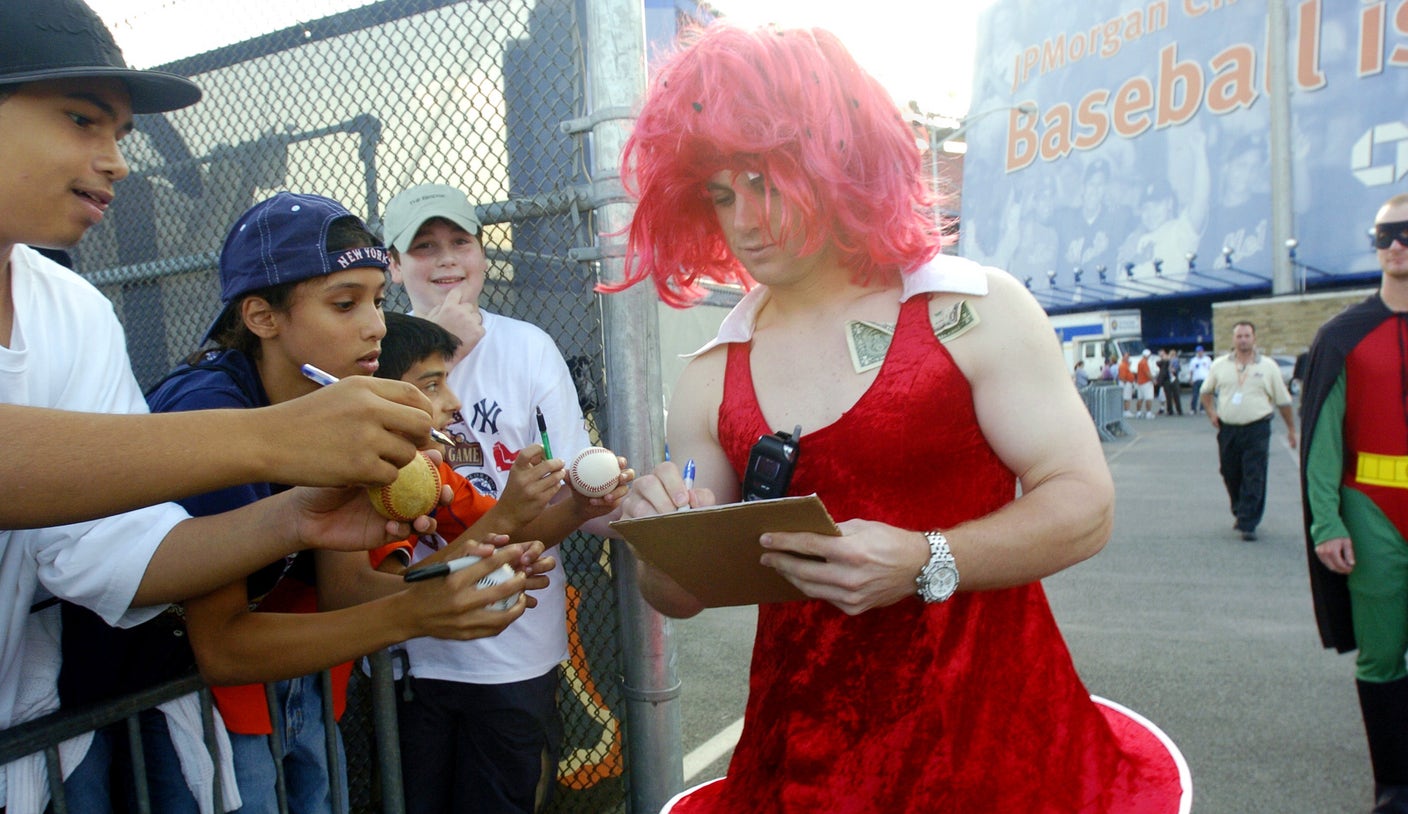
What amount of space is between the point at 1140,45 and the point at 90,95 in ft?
118

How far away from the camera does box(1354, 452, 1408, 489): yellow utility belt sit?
3.17m

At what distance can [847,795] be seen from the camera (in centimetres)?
153

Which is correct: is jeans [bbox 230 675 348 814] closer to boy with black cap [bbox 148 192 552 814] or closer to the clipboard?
boy with black cap [bbox 148 192 552 814]

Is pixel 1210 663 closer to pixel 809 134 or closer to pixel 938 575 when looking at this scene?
pixel 938 575

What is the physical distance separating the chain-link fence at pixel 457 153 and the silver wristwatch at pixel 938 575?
1.51 m

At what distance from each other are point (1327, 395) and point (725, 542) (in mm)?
3044

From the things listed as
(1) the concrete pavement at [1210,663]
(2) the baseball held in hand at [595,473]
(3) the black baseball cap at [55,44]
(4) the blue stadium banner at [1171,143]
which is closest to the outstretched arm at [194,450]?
(3) the black baseball cap at [55,44]

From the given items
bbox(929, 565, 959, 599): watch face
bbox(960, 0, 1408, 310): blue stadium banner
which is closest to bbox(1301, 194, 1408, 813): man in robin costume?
bbox(929, 565, 959, 599): watch face

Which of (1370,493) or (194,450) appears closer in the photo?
(194,450)

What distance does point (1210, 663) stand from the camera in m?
4.80

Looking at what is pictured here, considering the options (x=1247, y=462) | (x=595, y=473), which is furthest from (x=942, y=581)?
(x=1247, y=462)

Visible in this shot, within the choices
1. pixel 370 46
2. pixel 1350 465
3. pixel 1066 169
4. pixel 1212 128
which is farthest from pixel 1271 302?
pixel 370 46

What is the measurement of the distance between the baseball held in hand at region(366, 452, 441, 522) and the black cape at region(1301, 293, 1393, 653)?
333cm

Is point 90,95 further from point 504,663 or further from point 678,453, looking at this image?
point 504,663
